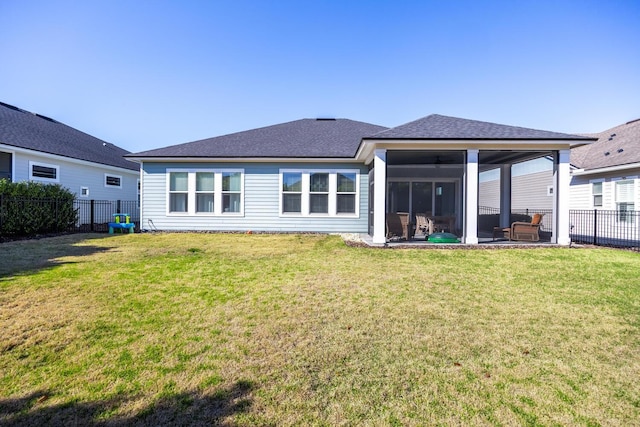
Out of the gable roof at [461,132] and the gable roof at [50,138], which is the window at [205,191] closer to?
the gable roof at [50,138]

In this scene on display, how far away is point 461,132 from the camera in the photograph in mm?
10180

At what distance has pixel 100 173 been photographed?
17656mm

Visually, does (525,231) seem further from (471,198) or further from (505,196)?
(505,196)

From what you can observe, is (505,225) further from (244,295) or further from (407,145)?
(244,295)

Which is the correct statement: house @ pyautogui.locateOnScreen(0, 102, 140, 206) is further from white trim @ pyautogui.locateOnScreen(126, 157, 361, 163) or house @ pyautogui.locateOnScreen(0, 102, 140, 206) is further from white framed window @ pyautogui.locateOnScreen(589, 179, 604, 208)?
white framed window @ pyautogui.locateOnScreen(589, 179, 604, 208)

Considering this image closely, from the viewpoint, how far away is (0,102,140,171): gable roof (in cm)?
1401

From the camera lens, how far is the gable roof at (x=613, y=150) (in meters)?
12.9

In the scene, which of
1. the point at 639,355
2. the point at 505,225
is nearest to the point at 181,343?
the point at 639,355

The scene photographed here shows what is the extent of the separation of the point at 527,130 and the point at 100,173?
A: 2016 cm

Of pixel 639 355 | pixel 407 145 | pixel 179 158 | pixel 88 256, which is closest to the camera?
pixel 639 355

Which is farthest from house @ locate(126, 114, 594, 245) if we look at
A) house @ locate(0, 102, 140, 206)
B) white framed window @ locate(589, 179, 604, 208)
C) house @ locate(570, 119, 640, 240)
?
house @ locate(0, 102, 140, 206)

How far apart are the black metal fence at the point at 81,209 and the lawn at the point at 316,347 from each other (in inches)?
243

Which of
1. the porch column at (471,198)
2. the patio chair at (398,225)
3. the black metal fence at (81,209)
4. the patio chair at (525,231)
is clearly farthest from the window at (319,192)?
the black metal fence at (81,209)

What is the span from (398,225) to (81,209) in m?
15.8
